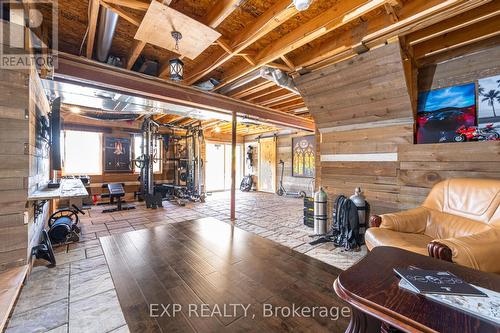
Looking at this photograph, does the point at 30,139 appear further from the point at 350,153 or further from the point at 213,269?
the point at 350,153

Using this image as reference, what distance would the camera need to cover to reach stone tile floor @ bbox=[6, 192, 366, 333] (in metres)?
1.64

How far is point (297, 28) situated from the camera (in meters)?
2.48

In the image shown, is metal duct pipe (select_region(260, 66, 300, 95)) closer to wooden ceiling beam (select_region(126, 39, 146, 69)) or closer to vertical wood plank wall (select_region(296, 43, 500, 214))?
vertical wood plank wall (select_region(296, 43, 500, 214))

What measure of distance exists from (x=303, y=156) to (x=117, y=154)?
21.3 ft

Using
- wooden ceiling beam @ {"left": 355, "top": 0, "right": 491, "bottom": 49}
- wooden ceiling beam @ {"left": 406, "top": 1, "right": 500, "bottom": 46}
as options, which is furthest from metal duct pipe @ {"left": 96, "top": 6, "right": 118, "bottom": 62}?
wooden ceiling beam @ {"left": 406, "top": 1, "right": 500, "bottom": 46}

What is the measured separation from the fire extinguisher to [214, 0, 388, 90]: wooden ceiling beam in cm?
233

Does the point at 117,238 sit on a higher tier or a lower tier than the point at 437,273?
lower

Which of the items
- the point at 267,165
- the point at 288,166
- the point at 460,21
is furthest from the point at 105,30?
the point at 267,165

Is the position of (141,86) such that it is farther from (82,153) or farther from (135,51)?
(82,153)

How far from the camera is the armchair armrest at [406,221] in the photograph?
2303mm

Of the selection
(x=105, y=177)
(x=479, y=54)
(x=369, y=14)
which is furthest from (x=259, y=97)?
(x=105, y=177)

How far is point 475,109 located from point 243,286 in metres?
3.60

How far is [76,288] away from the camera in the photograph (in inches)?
81.4

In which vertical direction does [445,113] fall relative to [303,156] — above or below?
above
